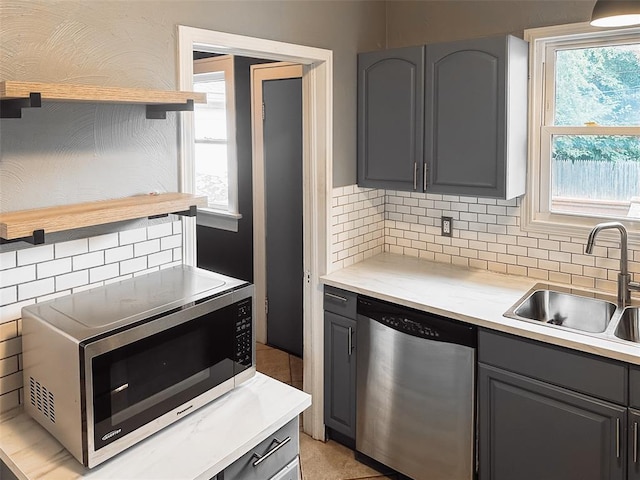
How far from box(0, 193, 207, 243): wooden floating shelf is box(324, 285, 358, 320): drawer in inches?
40.4

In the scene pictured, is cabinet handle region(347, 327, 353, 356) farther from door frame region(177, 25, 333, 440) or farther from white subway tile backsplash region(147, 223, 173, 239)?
white subway tile backsplash region(147, 223, 173, 239)

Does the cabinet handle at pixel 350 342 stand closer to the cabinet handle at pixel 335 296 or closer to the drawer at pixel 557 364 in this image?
the cabinet handle at pixel 335 296

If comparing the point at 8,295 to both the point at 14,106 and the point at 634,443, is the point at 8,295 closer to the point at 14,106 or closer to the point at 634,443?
the point at 14,106

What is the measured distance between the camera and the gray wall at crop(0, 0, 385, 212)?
1654 millimetres

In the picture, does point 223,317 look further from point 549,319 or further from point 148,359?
point 549,319

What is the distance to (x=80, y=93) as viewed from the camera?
1535 mm

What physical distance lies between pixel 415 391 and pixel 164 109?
5.27ft

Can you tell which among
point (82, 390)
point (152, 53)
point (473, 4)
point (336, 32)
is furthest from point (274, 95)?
point (82, 390)

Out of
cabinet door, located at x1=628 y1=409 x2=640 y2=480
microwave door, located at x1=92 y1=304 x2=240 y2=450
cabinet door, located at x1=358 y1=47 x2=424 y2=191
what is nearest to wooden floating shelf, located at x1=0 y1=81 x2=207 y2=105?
microwave door, located at x1=92 y1=304 x2=240 y2=450

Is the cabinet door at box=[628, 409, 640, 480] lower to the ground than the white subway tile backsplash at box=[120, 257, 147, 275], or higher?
lower

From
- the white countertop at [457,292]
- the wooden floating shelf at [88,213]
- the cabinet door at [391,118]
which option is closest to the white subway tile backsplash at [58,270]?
the wooden floating shelf at [88,213]

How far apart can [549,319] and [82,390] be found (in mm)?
1997

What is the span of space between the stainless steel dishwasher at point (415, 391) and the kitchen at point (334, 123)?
38 centimetres

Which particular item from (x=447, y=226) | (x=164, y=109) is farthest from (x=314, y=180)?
(x=164, y=109)
